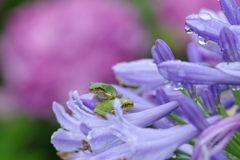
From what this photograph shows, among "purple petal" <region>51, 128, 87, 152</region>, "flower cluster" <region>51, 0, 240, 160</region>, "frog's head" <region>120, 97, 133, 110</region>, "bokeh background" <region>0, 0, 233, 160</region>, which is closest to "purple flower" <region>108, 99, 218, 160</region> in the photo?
"flower cluster" <region>51, 0, 240, 160</region>

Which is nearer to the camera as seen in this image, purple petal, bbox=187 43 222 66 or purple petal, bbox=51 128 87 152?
purple petal, bbox=51 128 87 152

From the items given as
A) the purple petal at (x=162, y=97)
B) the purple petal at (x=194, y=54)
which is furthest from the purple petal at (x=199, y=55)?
the purple petal at (x=162, y=97)

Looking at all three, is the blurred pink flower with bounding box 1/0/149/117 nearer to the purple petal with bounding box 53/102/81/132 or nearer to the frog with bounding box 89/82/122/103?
the purple petal with bounding box 53/102/81/132

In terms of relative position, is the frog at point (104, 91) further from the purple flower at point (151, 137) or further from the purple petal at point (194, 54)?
the purple petal at point (194, 54)

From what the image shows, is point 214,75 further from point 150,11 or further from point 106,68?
point 150,11

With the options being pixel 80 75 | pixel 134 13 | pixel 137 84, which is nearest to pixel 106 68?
pixel 80 75
